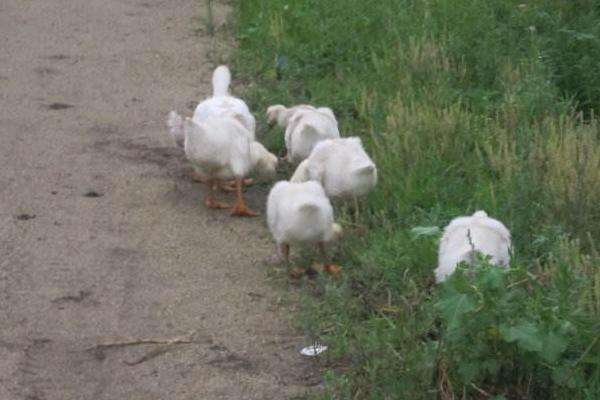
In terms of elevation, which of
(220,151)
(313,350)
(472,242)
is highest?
(472,242)

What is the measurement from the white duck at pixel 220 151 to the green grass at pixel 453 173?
2.42 ft

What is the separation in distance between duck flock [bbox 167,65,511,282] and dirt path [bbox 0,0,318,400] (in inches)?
9.0

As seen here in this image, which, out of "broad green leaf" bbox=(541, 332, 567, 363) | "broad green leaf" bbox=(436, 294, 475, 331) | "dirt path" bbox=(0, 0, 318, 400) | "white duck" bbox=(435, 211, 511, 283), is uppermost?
"broad green leaf" bbox=(436, 294, 475, 331)

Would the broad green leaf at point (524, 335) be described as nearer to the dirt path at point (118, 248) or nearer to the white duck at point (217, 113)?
the dirt path at point (118, 248)

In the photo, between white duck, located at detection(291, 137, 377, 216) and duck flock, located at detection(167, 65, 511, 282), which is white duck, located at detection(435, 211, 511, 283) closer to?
duck flock, located at detection(167, 65, 511, 282)

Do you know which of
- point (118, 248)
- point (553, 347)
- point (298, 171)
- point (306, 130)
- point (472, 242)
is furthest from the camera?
point (306, 130)

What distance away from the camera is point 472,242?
5352mm

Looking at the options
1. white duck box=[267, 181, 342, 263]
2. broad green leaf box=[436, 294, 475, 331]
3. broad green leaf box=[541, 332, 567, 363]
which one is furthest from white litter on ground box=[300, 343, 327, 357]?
broad green leaf box=[541, 332, 567, 363]

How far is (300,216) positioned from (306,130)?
1.40 m

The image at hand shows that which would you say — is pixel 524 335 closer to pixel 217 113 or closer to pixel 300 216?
pixel 300 216

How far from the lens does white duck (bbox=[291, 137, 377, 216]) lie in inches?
266

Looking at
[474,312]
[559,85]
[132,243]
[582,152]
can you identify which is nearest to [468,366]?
[474,312]

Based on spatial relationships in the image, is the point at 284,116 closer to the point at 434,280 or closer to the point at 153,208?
the point at 153,208

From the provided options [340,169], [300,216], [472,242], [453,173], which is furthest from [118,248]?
[472,242]
